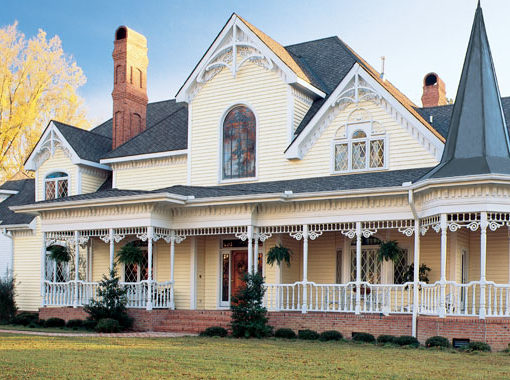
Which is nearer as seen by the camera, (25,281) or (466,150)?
(466,150)

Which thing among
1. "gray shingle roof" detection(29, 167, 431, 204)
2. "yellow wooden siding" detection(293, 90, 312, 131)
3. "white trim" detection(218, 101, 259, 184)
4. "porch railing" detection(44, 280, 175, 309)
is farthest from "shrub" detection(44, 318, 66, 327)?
"yellow wooden siding" detection(293, 90, 312, 131)

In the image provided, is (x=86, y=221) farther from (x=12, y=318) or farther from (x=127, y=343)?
(x=127, y=343)

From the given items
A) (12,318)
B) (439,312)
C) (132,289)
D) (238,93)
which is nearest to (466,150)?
(439,312)

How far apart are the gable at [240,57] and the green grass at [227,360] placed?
1010cm

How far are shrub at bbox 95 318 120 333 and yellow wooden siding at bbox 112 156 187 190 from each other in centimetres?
673

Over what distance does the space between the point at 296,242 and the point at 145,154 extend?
706 centimetres

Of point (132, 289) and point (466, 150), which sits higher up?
point (466, 150)

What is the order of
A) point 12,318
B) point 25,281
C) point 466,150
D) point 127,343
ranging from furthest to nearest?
point 25,281 < point 12,318 < point 466,150 < point 127,343

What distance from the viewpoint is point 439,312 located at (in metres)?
17.7

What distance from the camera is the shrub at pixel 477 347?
52.7 ft

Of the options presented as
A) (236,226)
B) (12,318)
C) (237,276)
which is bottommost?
(12,318)

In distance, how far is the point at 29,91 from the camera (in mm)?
38875

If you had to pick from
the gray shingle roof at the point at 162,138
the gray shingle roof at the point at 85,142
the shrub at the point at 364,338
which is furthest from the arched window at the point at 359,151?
the gray shingle roof at the point at 85,142

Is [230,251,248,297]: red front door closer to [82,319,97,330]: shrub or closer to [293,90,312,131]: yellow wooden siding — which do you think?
[293,90,312,131]: yellow wooden siding
